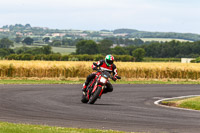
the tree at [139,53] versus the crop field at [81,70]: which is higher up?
the crop field at [81,70]

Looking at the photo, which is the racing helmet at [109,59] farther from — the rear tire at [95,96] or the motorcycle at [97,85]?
the rear tire at [95,96]

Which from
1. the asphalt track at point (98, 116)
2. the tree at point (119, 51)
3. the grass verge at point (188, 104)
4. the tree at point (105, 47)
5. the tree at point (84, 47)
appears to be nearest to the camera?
the asphalt track at point (98, 116)

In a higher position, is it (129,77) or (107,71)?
(107,71)

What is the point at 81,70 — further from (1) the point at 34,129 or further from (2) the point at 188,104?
(1) the point at 34,129

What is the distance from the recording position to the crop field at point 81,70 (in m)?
38.5

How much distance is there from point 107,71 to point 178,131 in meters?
6.65

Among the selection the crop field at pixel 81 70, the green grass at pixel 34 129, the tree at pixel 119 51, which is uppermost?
the green grass at pixel 34 129

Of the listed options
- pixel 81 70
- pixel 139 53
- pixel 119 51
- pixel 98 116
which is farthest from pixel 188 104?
pixel 119 51

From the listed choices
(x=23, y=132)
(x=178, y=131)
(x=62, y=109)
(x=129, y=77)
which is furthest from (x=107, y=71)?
(x=129, y=77)

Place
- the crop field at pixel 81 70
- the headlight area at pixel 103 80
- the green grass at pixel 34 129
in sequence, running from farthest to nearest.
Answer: the crop field at pixel 81 70 → the headlight area at pixel 103 80 → the green grass at pixel 34 129

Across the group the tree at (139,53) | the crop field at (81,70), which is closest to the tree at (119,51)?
the tree at (139,53)

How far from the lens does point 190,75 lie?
41.8 meters

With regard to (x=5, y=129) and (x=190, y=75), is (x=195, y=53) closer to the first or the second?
(x=190, y=75)

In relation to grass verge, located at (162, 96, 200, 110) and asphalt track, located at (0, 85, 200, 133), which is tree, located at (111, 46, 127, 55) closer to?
grass verge, located at (162, 96, 200, 110)
